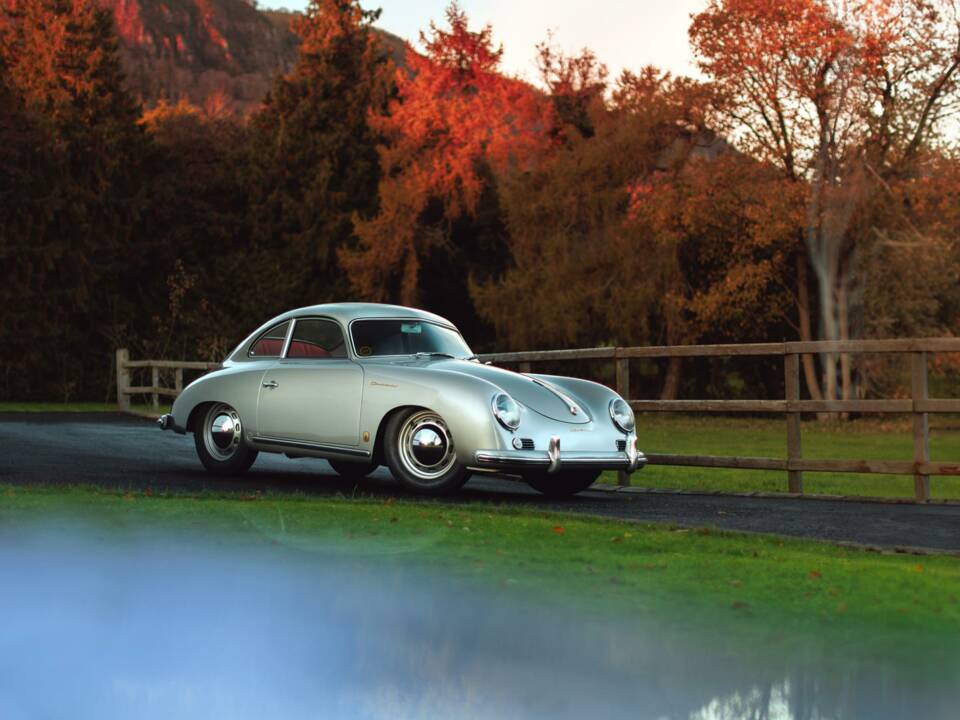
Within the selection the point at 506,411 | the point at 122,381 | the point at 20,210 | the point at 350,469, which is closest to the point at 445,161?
the point at 20,210

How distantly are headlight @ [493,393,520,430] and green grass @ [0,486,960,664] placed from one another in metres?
0.83

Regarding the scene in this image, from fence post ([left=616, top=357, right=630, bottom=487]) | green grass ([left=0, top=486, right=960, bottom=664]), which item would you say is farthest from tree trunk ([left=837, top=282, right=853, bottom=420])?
green grass ([left=0, top=486, right=960, bottom=664])

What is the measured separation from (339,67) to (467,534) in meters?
46.8

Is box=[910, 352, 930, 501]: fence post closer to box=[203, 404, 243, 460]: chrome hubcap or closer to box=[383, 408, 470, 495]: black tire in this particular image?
box=[383, 408, 470, 495]: black tire

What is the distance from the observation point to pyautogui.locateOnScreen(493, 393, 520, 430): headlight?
11.0 m

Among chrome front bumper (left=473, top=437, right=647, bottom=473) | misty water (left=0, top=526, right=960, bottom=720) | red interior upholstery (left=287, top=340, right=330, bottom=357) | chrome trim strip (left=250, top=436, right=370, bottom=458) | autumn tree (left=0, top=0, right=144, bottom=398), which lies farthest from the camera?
autumn tree (left=0, top=0, right=144, bottom=398)

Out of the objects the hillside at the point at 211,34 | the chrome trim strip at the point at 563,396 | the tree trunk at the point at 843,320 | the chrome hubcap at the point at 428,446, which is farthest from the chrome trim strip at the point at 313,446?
the hillside at the point at 211,34

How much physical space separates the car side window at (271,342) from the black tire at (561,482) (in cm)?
262

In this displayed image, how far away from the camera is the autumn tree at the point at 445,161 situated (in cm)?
4581

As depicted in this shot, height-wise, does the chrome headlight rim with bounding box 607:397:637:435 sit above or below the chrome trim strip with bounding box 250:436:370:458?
above

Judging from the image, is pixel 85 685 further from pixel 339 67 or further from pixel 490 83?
pixel 339 67

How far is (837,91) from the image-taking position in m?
35.2

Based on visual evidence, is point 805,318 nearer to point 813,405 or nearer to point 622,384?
point 622,384

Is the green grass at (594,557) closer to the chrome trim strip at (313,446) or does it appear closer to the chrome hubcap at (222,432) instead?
the chrome trim strip at (313,446)
